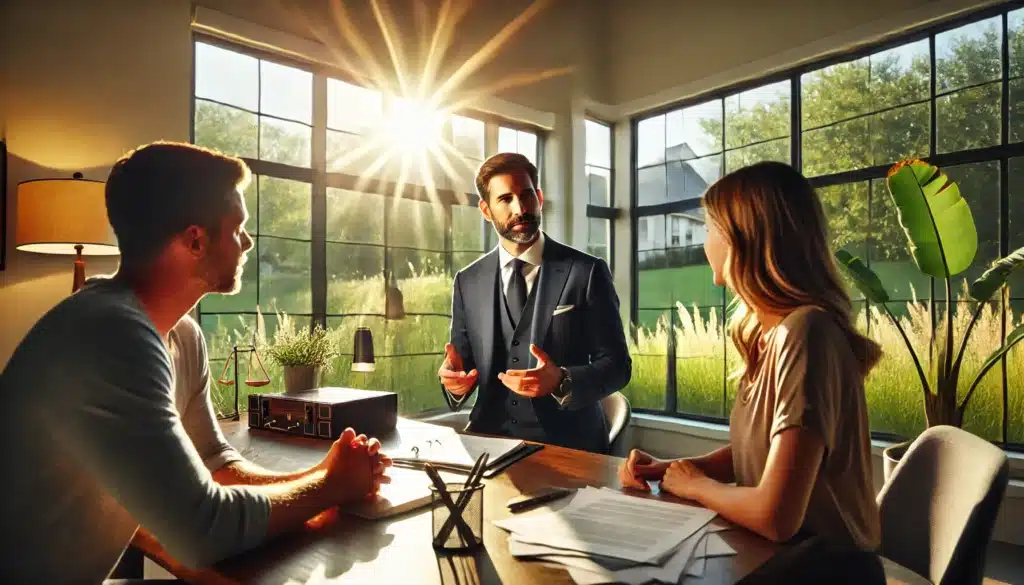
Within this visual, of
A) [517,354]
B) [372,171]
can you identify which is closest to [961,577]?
[517,354]

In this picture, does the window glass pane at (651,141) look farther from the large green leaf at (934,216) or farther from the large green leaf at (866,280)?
the large green leaf at (934,216)

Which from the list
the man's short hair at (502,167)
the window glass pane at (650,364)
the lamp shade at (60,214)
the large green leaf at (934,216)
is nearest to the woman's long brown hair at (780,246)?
the man's short hair at (502,167)

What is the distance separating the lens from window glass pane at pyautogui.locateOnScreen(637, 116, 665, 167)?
524 cm

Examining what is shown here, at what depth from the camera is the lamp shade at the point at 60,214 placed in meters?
2.35

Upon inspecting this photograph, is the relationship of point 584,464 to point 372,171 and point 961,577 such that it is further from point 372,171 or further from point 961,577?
point 372,171

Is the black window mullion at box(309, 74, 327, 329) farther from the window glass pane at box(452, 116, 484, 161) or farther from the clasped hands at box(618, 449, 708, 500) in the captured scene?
the clasped hands at box(618, 449, 708, 500)

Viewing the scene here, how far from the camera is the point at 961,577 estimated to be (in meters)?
1.14

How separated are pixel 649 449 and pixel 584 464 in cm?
357

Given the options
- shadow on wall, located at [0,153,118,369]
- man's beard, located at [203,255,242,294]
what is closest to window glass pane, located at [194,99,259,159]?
shadow on wall, located at [0,153,118,369]

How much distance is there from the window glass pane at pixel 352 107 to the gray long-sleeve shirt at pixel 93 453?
3.08 m

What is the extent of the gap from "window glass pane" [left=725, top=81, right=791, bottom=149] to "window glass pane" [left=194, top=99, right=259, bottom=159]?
3406 mm

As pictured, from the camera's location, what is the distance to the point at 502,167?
100 inches

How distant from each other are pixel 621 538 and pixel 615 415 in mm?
1561

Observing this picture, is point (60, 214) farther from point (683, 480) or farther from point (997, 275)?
point (997, 275)
